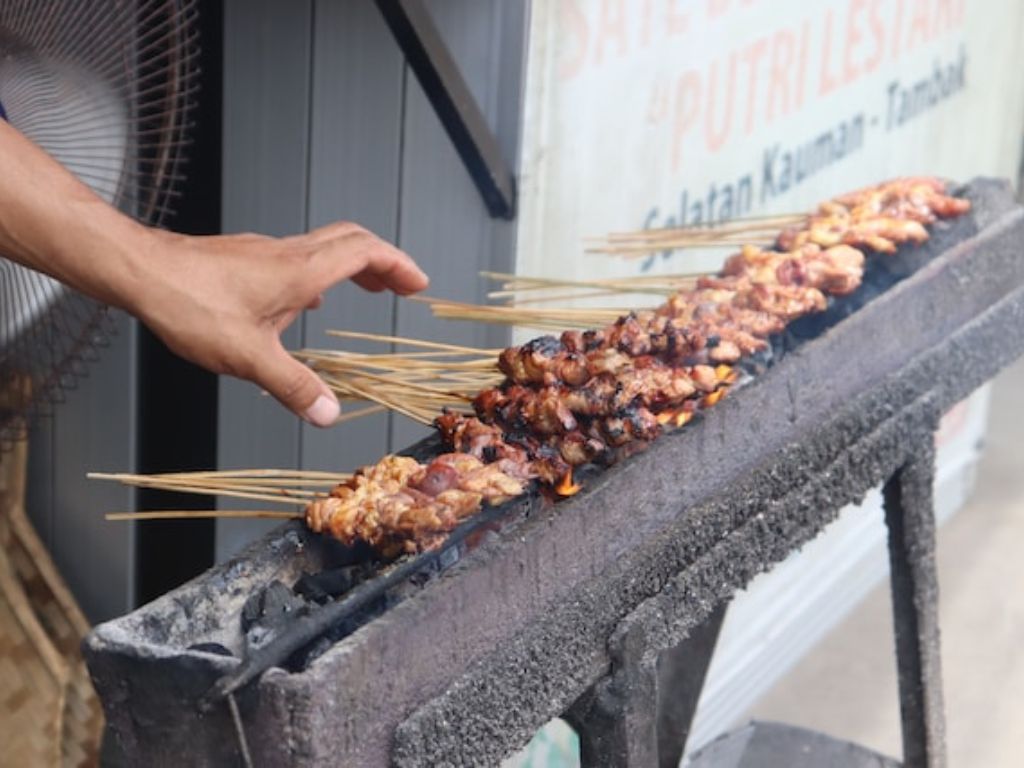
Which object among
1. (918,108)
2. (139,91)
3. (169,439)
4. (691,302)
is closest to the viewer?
(139,91)

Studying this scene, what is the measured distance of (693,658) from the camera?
353 centimetres

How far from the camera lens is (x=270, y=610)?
2.10 m

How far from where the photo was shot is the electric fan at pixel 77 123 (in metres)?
2.43

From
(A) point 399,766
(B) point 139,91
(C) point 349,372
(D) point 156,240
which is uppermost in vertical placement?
(B) point 139,91

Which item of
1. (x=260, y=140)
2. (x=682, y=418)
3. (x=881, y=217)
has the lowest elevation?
(x=682, y=418)

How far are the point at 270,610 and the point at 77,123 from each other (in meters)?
0.98

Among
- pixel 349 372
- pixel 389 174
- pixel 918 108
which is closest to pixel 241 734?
pixel 349 372

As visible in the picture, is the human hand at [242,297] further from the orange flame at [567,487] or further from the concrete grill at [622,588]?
the orange flame at [567,487]

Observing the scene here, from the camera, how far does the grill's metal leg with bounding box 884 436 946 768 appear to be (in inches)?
130

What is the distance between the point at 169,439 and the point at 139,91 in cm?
134

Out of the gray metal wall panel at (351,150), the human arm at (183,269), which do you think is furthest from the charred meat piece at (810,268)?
the human arm at (183,269)

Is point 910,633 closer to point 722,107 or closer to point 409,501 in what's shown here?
point 409,501

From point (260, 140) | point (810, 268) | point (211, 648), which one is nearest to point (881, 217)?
point (810, 268)

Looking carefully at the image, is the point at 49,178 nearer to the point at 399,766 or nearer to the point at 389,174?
the point at 399,766
